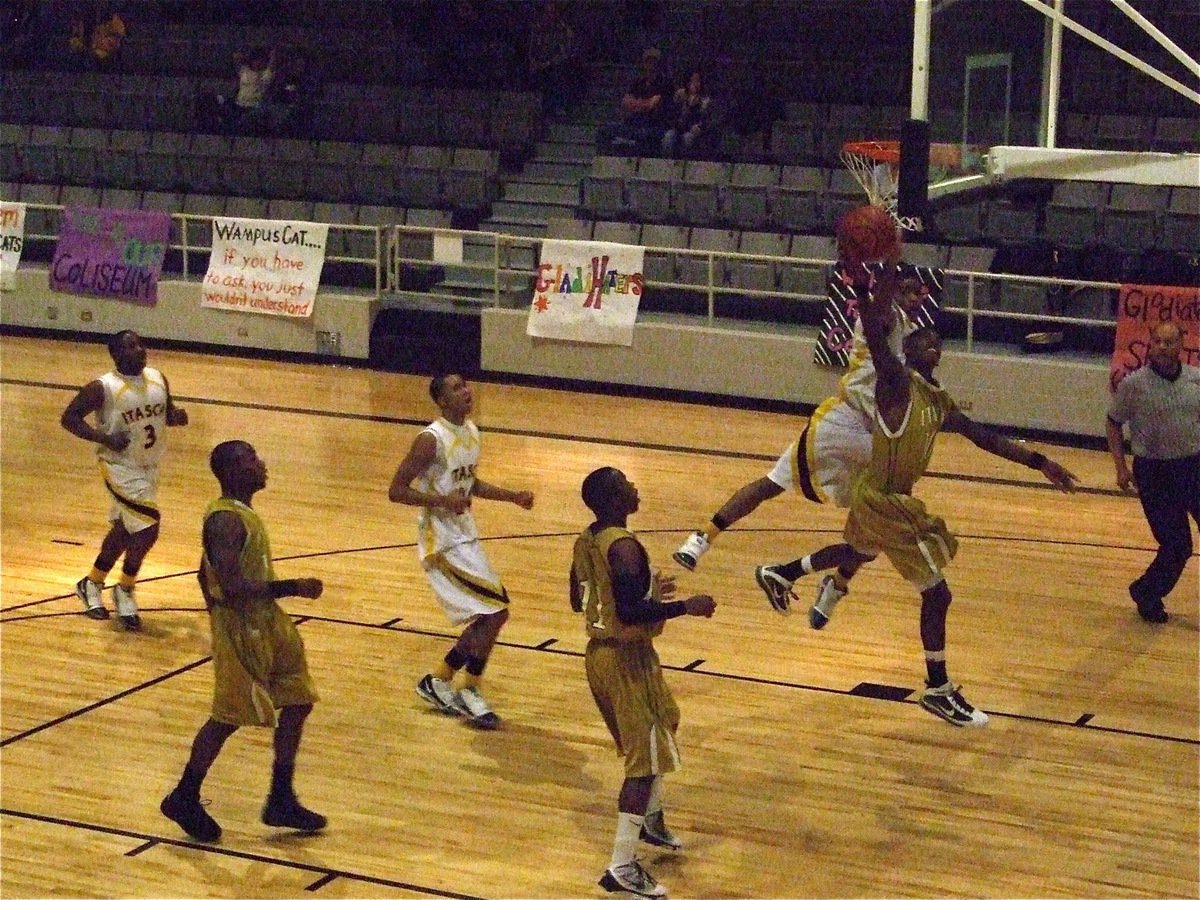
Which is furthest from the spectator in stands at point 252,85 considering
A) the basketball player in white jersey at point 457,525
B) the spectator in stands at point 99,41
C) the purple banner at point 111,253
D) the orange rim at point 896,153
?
the basketball player in white jersey at point 457,525

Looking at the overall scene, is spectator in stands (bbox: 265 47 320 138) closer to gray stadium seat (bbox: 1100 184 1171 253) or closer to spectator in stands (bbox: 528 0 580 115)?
spectator in stands (bbox: 528 0 580 115)

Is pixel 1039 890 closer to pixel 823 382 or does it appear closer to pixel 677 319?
pixel 823 382

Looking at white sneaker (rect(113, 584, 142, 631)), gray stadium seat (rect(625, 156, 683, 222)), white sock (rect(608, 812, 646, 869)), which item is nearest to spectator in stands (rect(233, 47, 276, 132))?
gray stadium seat (rect(625, 156, 683, 222))

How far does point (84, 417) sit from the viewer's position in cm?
895

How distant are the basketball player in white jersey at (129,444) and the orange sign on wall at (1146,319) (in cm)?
730

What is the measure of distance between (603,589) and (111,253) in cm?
1318

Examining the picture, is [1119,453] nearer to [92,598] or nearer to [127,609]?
[127,609]

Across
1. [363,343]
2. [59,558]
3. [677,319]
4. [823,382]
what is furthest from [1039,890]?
[363,343]

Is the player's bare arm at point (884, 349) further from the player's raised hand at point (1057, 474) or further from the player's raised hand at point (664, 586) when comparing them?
the player's raised hand at point (664, 586)

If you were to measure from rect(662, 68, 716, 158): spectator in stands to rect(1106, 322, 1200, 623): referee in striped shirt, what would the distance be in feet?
28.8

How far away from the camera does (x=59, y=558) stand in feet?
34.3

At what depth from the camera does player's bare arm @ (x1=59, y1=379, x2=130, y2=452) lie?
8.80 m

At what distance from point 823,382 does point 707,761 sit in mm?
7583

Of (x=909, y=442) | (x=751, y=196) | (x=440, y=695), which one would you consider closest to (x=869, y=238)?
(x=909, y=442)
